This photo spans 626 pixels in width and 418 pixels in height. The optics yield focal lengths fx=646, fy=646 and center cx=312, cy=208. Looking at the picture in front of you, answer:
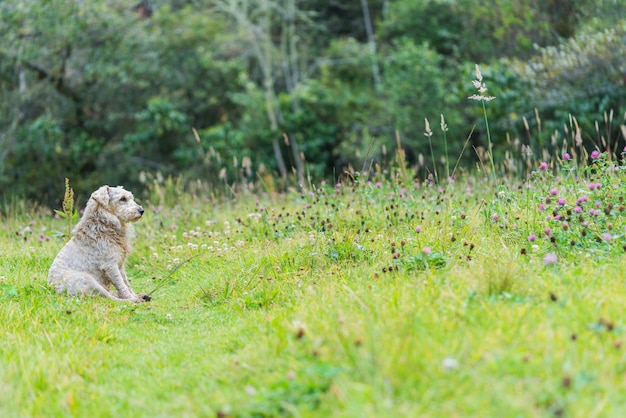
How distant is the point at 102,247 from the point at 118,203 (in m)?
0.46

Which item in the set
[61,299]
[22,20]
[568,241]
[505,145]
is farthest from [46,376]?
[22,20]

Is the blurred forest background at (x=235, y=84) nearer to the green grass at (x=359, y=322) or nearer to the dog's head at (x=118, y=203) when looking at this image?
the green grass at (x=359, y=322)

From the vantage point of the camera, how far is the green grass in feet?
10.3

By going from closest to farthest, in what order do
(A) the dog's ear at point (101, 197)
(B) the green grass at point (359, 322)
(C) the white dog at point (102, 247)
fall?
(B) the green grass at point (359, 322) → (C) the white dog at point (102, 247) → (A) the dog's ear at point (101, 197)

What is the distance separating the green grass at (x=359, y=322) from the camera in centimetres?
314

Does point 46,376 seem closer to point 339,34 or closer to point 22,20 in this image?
point 22,20

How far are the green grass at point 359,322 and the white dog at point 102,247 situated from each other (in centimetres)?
32

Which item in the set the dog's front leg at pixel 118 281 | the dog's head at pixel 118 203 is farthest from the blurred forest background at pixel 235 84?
the dog's front leg at pixel 118 281

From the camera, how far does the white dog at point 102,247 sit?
6.22 m

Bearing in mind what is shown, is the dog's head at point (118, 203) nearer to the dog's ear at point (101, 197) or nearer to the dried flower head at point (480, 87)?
the dog's ear at point (101, 197)

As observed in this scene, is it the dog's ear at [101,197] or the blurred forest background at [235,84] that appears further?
the blurred forest background at [235,84]

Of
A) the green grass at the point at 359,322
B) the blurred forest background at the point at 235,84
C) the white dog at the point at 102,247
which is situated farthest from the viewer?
the blurred forest background at the point at 235,84

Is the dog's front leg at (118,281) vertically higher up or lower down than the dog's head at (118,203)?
lower down

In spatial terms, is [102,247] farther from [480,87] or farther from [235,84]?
[235,84]
